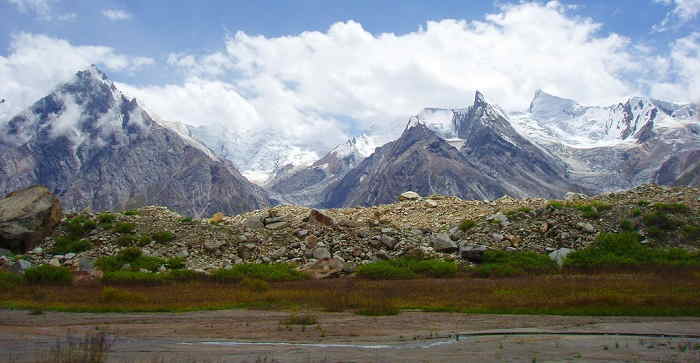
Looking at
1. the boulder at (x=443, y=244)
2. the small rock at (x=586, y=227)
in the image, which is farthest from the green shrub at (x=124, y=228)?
the small rock at (x=586, y=227)

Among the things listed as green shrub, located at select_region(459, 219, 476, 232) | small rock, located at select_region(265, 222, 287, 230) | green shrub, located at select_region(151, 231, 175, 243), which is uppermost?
small rock, located at select_region(265, 222, 287, 230)

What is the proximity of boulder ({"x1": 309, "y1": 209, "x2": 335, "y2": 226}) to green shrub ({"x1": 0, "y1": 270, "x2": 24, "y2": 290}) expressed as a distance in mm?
19102

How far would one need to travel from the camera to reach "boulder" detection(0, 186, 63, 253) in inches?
1452

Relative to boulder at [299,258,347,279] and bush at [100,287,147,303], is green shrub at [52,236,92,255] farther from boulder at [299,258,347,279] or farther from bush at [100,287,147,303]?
bush at [100,287,147,303]

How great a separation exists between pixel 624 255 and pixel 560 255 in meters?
3.86

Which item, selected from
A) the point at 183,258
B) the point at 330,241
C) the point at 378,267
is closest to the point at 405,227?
the point at 330,241

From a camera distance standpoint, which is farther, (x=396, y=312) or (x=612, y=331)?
(x=396, y=312)

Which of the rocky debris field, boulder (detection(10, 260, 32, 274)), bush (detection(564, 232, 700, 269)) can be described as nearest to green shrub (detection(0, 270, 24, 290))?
boulder (detection(10, 260, 32, 274))

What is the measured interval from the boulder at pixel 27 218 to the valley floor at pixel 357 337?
20.5m

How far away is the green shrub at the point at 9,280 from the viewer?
26144 mm

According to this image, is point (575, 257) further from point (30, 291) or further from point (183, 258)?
point (30, 291)

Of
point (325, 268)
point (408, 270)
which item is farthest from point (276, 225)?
point (408, 270)

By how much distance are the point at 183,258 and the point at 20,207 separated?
13686 mm

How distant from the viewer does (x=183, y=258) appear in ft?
113
